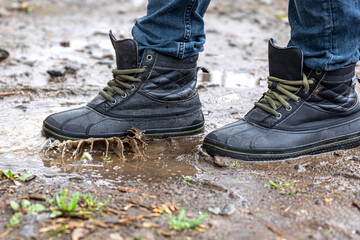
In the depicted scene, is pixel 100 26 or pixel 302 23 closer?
pixel 302 23

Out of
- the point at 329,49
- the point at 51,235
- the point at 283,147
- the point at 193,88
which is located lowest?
the point at 51,235

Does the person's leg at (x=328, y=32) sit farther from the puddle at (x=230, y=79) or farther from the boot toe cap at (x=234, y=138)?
the puddle at (x=230, y=79)

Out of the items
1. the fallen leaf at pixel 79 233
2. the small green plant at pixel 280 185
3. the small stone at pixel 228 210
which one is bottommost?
the fallen leaf at pixel 79 233

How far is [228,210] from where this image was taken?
1864 mm

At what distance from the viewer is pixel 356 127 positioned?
2553 mm

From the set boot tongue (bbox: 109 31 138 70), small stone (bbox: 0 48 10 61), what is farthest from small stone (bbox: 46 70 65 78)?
boot tongue (bbox: 109 31 138 70)

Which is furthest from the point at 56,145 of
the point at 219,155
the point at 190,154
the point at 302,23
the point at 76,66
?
the point at 76,66

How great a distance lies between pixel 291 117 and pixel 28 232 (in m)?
1.54

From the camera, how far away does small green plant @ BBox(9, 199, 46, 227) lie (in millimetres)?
→ 1750

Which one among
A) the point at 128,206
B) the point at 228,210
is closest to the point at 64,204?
the point at 128,206

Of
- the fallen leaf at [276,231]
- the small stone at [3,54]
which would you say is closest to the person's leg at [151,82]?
the fallen leaf at [276,231]

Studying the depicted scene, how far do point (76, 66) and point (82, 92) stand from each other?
0.83 metres

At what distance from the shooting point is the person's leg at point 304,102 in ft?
7.41

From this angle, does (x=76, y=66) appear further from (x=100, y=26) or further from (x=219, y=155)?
(x=219, y=155)
